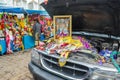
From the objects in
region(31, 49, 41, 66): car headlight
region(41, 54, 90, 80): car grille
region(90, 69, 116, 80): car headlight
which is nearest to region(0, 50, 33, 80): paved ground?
region(31, 49, 41, 66): car headlight

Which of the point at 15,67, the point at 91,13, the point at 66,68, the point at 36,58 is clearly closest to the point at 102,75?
the point at 66,68

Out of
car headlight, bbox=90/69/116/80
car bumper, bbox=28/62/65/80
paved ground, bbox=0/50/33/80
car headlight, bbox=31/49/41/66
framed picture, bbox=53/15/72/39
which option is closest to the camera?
car headlight, bbox=90/69/116/80

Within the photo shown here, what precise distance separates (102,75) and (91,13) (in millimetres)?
1606

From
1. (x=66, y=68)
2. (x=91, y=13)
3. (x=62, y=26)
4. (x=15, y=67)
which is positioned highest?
(x=91, y=13)

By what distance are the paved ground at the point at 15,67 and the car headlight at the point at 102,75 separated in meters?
2.79

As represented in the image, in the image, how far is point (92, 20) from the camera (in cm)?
423

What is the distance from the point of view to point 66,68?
3.26 metres

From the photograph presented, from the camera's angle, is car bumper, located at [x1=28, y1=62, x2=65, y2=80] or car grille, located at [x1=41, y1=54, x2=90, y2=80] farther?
car bumper, located at [x1=28, y1=62, x2=65, y2=80]

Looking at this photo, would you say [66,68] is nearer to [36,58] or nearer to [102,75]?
[102,75]

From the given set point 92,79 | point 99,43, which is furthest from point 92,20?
point 92,79

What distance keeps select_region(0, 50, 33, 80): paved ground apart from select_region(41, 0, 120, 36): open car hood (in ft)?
6.39

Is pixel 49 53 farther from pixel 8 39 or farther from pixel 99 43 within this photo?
pixel 8 39

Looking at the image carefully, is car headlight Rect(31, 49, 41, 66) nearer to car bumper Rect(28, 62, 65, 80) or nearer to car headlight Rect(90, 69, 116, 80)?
car bumper Rect(28, 62, 65, 80)

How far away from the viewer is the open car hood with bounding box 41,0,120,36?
357cm
